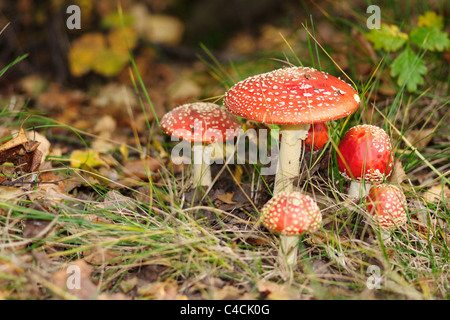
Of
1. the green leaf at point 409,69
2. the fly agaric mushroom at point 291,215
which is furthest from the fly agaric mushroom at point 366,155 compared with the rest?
the green leaf at point 409,69

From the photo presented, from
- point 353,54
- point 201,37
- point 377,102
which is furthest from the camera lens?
point 201,37

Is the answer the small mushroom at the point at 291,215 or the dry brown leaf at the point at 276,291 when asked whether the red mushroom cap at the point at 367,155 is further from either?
the dry brown leaf at the point at 276,291

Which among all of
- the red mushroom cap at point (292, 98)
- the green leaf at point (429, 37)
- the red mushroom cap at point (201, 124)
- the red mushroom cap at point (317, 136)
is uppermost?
the green leaf at point (429, 37)

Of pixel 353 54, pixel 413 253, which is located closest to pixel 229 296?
pixel 413 253

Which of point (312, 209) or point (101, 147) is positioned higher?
point (312, 209)

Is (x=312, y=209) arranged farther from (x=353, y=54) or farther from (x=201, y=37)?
(x=201, y=37)

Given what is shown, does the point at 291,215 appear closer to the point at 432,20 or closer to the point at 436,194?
the point at 436,194

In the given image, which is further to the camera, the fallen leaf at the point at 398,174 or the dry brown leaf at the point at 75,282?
the fallen leaf at the point at 398,174

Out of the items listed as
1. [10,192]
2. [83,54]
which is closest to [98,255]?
[10,192]

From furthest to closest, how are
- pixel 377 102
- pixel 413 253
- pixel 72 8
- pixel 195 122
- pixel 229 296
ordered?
1. pixel 72 8
2. pixel 377 102
3. pixel 195 122
4. pixel 413 253
5. pixel 229 296

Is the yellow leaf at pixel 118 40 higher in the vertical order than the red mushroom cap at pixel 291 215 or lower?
higher
